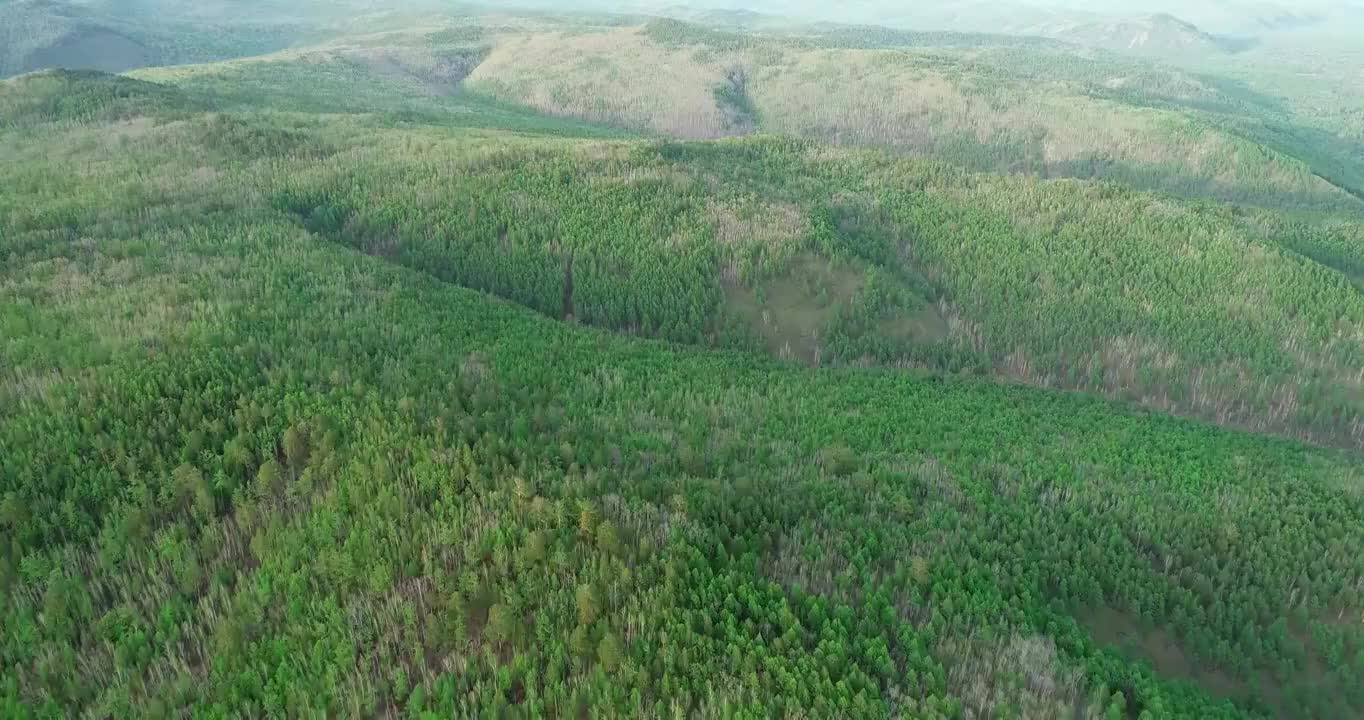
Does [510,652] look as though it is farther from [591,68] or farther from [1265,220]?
[591,68]

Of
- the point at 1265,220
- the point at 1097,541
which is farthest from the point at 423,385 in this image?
the point at 1265,220

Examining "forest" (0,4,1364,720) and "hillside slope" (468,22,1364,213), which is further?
"hillside slope" (468,22,1364,213)

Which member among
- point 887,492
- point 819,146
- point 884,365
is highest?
point 819,146

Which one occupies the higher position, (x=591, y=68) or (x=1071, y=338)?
(x=591, y=68)

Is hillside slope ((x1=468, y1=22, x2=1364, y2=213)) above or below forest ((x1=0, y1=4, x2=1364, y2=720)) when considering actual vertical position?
above

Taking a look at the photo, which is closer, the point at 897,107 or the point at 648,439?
the point at 648,439

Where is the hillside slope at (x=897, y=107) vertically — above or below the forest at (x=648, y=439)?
above

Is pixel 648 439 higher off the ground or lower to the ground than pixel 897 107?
lower

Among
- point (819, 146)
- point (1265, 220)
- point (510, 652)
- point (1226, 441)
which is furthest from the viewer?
point (819, 146)
